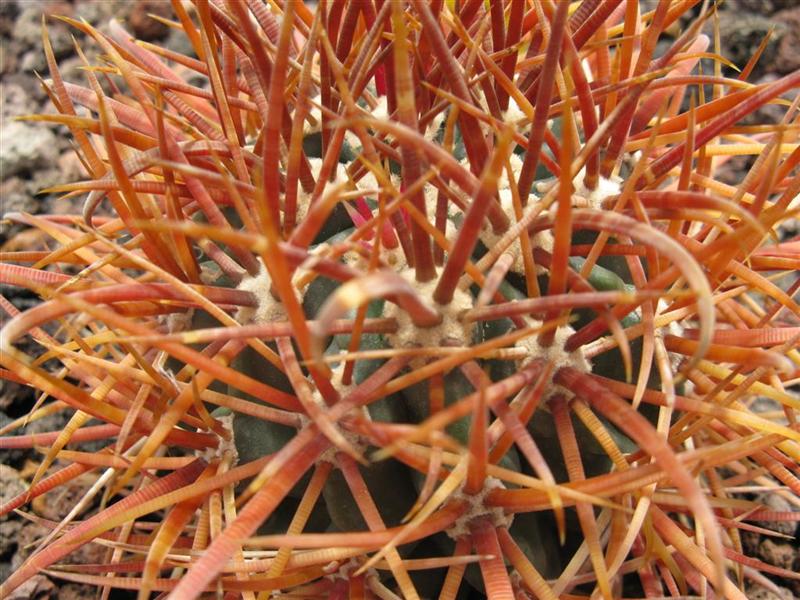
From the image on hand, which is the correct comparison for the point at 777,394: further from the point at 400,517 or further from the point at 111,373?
the point at 111,373

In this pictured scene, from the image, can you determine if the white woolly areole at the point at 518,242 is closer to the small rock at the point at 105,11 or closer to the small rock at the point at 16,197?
the small rock at the point at 16,197

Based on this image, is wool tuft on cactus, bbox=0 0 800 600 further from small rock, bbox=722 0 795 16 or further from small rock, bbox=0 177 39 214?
small rock, bbox=722 0 795 16

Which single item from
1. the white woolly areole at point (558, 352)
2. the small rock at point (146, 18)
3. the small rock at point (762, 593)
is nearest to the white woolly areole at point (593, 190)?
the white woolly areole at point (558, 352)

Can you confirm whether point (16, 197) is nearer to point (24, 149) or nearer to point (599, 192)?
point (24, 149)

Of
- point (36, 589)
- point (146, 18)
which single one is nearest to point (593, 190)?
point (36, 589)

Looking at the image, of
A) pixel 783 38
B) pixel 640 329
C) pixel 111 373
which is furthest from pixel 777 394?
pixel 783 38

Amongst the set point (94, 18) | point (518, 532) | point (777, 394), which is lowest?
point (518, 532)
